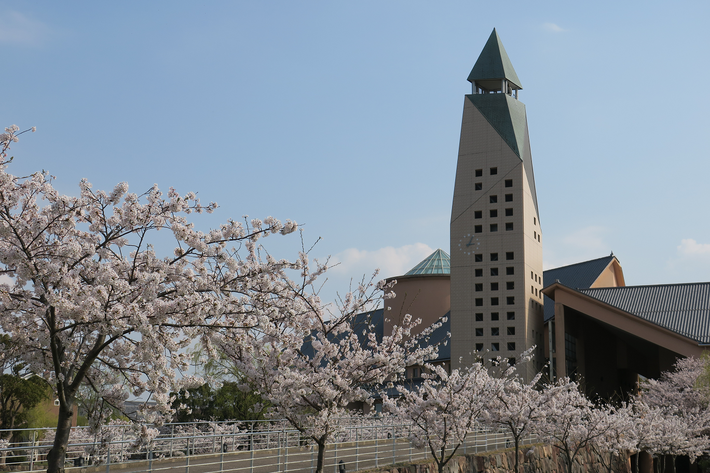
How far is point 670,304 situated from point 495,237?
1366cm

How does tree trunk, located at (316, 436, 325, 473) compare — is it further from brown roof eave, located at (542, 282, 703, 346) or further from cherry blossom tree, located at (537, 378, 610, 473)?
brown roof eave, located at (542, 282, 703, 346)

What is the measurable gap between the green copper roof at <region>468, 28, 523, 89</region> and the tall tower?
0.20 meters

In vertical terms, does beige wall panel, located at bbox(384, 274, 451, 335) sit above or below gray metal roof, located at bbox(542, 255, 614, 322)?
below

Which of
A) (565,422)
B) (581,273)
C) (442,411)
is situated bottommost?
(565,422)

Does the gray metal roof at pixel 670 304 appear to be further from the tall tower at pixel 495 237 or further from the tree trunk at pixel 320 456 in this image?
the tree trunk at pixel 320 456

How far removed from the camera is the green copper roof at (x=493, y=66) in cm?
5762

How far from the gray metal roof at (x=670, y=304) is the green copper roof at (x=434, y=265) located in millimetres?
18230

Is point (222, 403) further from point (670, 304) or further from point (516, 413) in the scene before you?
point (670, 304)

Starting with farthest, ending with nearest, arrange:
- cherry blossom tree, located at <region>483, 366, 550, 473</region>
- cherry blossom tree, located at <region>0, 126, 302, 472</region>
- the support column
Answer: the support column < cherry blossom tree, located at <region>483, 366, 550, 473</region> < cherry blossom tree, located at <region>0, 126, 302, 472</region>

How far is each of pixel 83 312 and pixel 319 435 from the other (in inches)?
275

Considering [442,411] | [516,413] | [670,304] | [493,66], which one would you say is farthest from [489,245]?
[442,411]

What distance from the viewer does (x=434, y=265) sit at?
67812mm

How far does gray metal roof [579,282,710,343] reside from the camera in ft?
151

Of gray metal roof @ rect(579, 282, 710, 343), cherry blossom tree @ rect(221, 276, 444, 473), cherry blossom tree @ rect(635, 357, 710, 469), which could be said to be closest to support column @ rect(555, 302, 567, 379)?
gray metal roof @ rect(579, 282, 710, 343)
